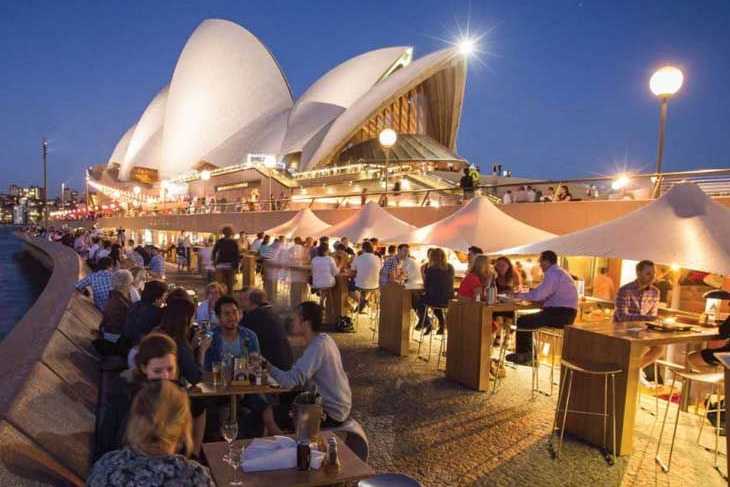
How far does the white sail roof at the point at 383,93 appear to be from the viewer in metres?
36.8

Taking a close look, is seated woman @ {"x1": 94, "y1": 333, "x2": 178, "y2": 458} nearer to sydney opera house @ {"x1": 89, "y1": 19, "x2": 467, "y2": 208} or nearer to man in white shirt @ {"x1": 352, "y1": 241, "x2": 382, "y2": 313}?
man in white shirt @ {"x1": 352, "y1": 241, "x2": 382, "y2": 313}

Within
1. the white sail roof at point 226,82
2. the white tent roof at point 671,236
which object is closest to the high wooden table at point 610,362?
the white tent roof at point 671,236

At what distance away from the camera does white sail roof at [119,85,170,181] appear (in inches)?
2549

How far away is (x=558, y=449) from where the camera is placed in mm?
4562

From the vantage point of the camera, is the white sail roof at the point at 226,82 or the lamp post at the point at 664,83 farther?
the white sail roof at the point at 226,82

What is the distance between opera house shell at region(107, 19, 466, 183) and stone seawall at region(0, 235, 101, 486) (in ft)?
109

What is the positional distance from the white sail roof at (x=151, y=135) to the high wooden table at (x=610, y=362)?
65359mm

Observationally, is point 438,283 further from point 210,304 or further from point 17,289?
point 17,289

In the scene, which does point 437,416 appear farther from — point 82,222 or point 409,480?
point 82,222

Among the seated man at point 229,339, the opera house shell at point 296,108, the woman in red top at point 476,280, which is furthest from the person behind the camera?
the opera house shell at point 296,108

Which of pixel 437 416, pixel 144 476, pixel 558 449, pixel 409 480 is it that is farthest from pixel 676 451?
pixel 144 476

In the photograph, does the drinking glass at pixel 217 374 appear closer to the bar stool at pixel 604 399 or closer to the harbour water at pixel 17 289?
the bar stool at pixel 604 399

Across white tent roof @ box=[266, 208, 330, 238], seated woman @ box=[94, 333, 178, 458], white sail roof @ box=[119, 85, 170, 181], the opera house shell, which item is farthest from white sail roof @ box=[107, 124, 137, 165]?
seated woman @ box=[94, 333, 178, 458]

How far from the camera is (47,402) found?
357 centimetres
